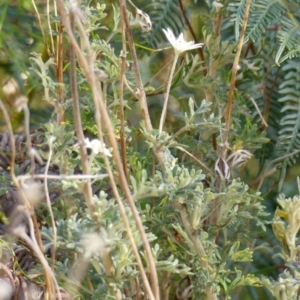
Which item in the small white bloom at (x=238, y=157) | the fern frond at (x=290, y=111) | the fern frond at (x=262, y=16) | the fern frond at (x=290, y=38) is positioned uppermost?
the fern frond at (x=262, y=16)

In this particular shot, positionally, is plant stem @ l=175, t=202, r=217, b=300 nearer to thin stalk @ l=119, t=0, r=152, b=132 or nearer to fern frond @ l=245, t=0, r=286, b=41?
thin stalk @ l=119, t=0, r=152, b=132

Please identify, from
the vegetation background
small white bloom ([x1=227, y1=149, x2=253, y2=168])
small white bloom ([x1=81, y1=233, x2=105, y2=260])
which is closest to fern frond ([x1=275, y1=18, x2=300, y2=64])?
the vegetation background

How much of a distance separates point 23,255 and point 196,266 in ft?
0.63

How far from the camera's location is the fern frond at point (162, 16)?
826mm

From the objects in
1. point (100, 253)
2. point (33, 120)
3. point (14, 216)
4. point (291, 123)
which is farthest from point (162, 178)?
point (33, 120)

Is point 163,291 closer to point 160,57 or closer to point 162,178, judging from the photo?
point 162,178

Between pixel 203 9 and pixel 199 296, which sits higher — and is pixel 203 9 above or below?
above

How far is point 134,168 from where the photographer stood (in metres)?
0.55

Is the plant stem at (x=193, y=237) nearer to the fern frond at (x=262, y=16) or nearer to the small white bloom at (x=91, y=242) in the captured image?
the small white bloom at (x=91, y=242)

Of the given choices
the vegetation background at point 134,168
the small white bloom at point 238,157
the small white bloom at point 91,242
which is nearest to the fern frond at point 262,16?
the vegetation background at point 134,168

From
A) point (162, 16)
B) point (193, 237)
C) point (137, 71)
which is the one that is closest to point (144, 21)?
point (137, 71)

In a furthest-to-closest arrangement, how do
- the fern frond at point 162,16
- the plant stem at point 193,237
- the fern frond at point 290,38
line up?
the fern frond at point 162,16 < the fern frond at point 290,38 < the plant stem at point 193,237

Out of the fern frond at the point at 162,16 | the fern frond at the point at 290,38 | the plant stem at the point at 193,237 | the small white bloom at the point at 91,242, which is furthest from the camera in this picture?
the fern frond at the point at 162,16

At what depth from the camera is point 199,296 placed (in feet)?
1.71
